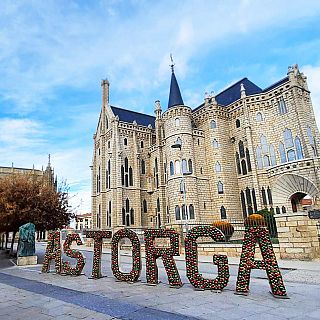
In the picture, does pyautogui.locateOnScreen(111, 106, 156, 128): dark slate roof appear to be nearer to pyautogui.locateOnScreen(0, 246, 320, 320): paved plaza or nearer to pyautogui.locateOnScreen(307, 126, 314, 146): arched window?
A: pyautogui.locateOnScreen(307, 126, 314, 146): arched window

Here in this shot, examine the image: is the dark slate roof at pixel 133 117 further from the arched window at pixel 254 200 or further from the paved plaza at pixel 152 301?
the paved plaza at pixel 152 301

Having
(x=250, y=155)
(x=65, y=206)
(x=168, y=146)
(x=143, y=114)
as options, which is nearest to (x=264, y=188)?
(x=250, y=155)

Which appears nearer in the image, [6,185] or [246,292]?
[246,292]

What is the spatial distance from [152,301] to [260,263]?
2.75 m

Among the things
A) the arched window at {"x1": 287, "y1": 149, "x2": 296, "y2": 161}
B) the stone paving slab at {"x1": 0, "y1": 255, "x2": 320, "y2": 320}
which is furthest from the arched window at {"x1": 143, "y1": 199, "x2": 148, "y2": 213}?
the stone paving slab at {"x1": 0, "y1": 255, "x2": 320, "y2": 320}

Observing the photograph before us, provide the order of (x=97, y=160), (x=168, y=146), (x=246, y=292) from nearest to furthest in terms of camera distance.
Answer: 1. (x=246, y=292)
2. (x=168, y=146)
3. (x=97, y=160)

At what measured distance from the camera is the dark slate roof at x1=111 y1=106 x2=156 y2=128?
40969 mm

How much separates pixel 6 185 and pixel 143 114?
30915mm

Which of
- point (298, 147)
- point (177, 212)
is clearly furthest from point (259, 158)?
point (177, 212)

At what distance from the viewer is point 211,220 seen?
100ft

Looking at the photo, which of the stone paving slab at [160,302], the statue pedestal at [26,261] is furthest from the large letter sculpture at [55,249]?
the statue pedestal at [26,261]

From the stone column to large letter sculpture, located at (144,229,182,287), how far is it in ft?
21.8

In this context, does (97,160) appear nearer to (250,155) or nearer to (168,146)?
(168,146)

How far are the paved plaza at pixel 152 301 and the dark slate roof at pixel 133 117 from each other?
112 ft
